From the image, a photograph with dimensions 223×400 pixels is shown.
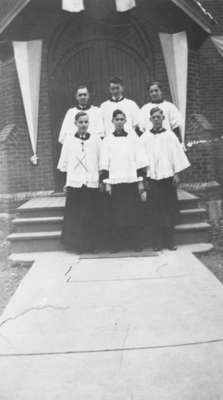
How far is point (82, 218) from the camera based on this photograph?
638 centimetres

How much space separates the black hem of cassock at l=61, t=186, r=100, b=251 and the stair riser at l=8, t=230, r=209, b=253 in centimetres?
41

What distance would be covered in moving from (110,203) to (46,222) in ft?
4.05

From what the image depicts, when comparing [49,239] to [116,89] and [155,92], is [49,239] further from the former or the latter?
[155,92]

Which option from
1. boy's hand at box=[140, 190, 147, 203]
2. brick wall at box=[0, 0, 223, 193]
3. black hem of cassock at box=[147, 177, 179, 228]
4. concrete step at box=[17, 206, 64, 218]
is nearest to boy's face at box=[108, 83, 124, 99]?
black hem of cassock at box=[147, 177, 179, 228]

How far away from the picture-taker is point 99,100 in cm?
870

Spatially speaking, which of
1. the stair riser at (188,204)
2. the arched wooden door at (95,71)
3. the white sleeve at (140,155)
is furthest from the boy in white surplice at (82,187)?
the arched wooden door at (95,71)

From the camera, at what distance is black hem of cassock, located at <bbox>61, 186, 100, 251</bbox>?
6383 mm

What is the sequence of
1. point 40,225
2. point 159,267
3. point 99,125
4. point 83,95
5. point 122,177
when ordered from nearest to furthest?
point 159,267, point 122,177, point 83,95, point 99,125, point 40,225

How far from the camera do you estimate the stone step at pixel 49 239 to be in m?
6.83

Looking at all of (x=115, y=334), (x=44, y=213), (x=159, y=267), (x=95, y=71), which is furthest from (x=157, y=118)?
(x=115, y=334)

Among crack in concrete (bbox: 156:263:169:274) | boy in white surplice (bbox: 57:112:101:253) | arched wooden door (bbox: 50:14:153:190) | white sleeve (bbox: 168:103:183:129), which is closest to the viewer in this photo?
crack in concrete (bbox: 156:263:169:274)

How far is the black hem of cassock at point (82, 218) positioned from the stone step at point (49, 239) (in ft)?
1.30

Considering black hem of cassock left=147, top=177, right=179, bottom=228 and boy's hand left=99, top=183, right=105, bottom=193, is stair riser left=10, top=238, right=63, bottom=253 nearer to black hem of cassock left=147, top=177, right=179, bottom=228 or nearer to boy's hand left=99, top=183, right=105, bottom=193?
boy's hand left=99, top=183, right=105, bottom=193

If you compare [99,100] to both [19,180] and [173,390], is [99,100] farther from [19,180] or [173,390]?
[173,390]
